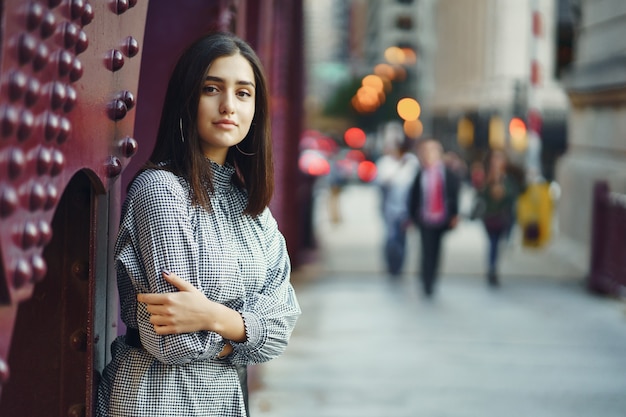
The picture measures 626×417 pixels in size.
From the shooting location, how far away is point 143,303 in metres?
2.31

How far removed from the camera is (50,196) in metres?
Answer: 1.82

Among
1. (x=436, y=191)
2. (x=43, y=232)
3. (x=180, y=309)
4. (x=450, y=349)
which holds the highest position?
(x=43, y=232)

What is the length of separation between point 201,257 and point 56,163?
1.90ft

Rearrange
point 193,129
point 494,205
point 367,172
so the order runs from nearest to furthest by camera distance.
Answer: point 193,129, point 494,205, point 367,172

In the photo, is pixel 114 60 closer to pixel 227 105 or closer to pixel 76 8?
pixel 227 105

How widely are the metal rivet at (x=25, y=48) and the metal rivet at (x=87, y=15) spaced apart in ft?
1.12

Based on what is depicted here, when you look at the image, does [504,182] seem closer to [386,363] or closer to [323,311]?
[323,311]

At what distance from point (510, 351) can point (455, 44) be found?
61.6m

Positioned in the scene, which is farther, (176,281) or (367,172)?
(367,172)

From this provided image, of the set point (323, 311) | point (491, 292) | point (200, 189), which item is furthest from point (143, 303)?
point (491, 292)

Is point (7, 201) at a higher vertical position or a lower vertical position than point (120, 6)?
lower

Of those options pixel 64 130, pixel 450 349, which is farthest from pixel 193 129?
pixel 450 349

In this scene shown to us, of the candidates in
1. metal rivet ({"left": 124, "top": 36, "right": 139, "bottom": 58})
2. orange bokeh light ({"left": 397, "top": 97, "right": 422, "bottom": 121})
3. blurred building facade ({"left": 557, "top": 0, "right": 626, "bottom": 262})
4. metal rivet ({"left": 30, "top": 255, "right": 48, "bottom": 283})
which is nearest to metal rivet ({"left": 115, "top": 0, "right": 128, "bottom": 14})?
metal rivet ({"left": 124, "top": 36, "right": 139, "bottom": 58})

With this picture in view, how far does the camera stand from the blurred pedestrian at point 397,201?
13.3 m
